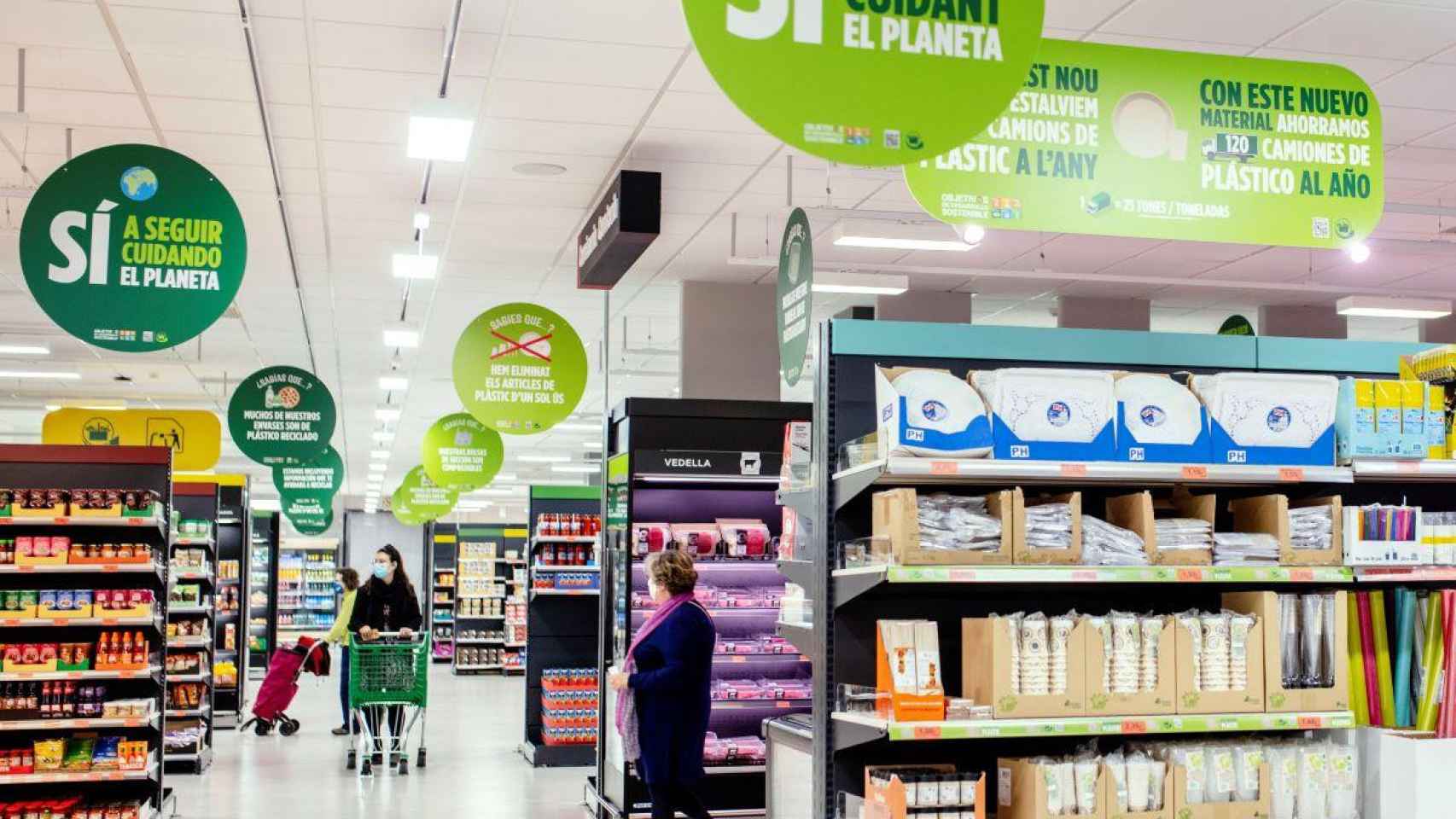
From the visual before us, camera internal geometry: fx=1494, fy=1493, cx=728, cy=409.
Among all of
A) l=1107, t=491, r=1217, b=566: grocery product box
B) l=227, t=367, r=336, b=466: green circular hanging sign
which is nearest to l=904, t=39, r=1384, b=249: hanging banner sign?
l=1107, t=491, r=1217, b=566: grocery product box

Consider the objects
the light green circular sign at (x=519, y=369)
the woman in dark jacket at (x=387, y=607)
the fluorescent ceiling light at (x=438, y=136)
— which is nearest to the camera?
the fluorescent ceiling light at (x=438, y=136)

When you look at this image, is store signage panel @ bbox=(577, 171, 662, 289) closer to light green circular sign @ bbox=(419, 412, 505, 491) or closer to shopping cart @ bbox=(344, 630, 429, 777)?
shopping cart @ bbox=(344, 630, 429, 777)

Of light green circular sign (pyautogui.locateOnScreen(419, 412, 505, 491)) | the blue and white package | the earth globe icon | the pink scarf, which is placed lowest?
the pink scarf

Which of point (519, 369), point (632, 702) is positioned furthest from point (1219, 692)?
point (519, 369)

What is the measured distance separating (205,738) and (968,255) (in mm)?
7278

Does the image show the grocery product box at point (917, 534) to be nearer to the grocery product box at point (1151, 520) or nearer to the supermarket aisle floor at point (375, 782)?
the grocery product box at point (1151, 520)

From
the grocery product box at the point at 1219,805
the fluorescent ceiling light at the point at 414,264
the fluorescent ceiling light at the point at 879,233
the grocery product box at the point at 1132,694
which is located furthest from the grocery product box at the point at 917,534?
the fluorescent ceiling light at the point at 414,264

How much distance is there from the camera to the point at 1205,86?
5.60 m

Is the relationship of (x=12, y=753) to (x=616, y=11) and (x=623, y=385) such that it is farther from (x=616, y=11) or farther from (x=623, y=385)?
(x=623, y=385)

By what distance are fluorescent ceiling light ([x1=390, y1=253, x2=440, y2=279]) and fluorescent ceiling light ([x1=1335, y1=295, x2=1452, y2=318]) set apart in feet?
24.8

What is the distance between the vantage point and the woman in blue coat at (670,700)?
6.69 metres

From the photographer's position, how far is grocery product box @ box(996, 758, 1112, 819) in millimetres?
4164

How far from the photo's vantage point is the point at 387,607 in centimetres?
1157

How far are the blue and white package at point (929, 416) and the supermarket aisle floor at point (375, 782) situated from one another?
593cm
